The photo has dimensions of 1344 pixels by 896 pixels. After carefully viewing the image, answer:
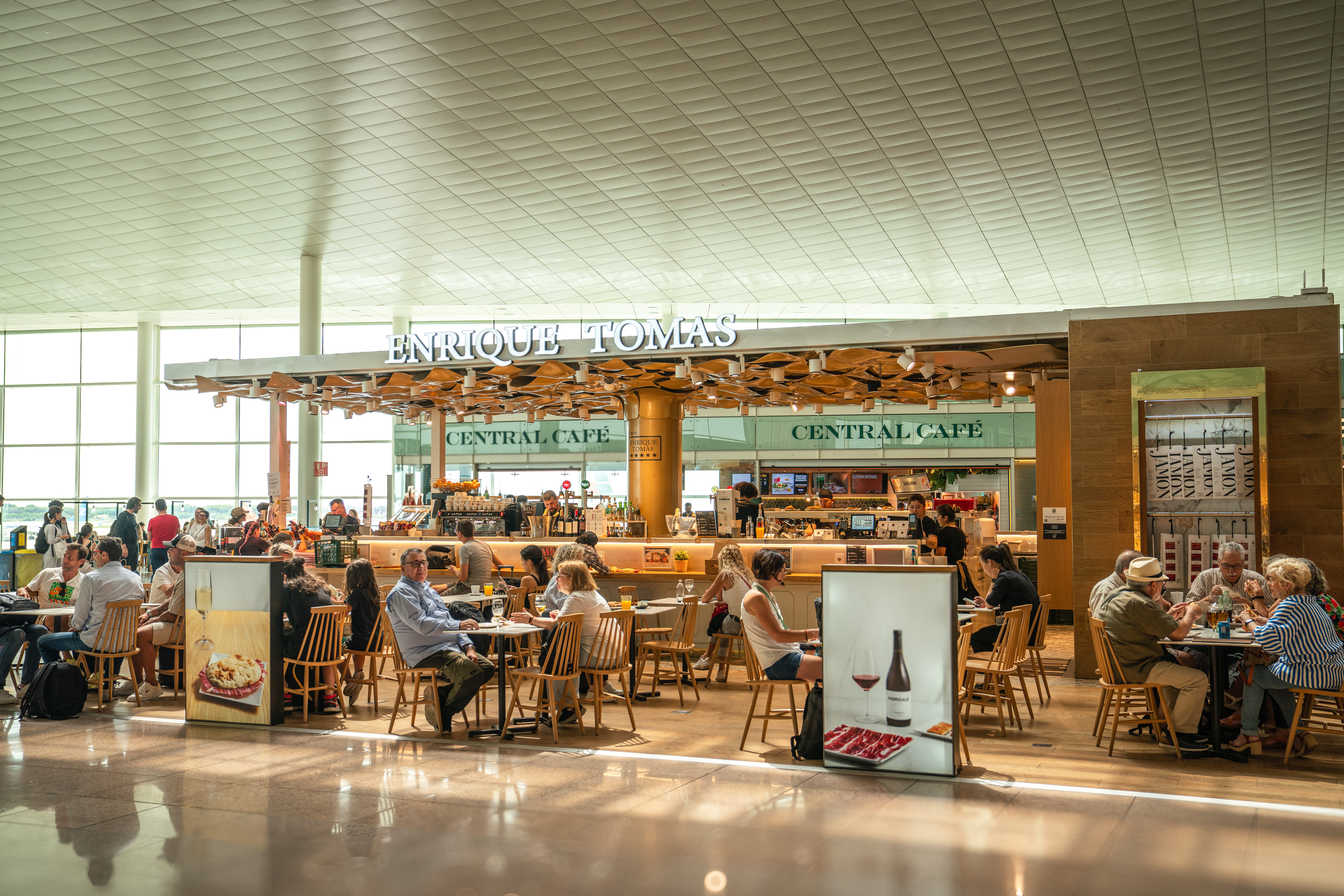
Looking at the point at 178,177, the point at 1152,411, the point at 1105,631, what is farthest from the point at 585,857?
the point at 178,177

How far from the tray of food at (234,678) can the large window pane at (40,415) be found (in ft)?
64.3

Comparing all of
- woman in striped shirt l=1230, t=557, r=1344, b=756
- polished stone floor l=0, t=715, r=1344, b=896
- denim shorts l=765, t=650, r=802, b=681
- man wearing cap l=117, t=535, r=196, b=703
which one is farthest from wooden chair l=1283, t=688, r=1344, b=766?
man wearing cap l=117, t=535, r=196, b=703

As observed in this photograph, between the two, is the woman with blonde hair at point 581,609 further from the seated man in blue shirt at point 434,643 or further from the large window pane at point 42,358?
the large window pane at point 42,358

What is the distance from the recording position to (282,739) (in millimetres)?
6336

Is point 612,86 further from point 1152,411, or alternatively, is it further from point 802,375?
point 1152,411

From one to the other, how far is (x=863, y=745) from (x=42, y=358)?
25.2m

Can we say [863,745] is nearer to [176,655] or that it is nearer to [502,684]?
[502,684]

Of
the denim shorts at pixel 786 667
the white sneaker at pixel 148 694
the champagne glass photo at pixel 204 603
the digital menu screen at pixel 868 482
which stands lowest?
the white sneaker at pixel 148 694

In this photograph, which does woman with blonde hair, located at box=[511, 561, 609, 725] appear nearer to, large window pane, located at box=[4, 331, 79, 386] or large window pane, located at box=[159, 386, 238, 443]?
large window pane, located at box=[159, 386, 238, 443]

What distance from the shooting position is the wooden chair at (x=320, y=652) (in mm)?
6988

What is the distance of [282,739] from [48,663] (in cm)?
235

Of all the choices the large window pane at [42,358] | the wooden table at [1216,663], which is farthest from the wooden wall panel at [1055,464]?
the large window pane at [42,358]

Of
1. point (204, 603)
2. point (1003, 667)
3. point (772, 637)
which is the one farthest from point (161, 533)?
point (1003, 667)

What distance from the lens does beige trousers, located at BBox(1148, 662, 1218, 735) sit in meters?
5.75
